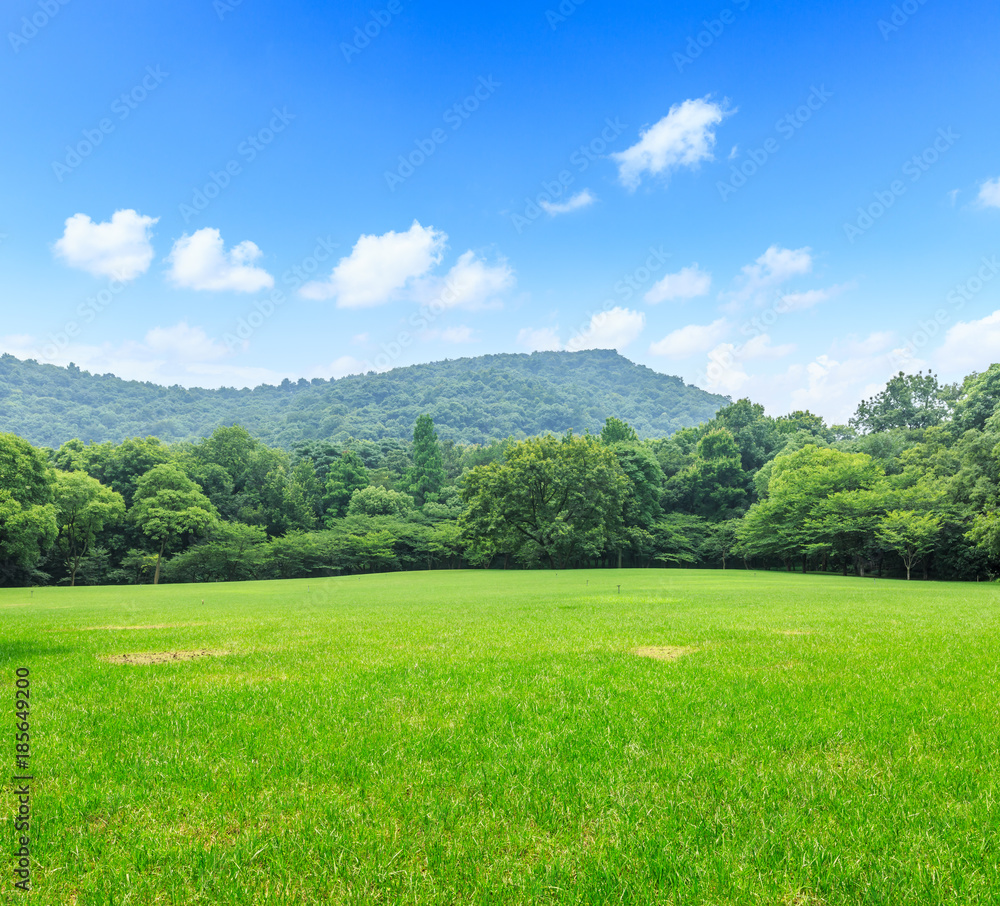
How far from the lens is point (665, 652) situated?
409 inches

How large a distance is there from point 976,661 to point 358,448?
100 m

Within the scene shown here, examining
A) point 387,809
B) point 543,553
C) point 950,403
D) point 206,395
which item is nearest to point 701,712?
point 387,809

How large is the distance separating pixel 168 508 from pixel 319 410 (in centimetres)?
10682

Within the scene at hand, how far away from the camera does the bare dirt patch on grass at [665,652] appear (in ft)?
32.5

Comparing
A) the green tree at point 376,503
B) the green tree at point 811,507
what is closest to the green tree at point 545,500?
the green tree at point 376,503

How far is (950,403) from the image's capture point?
72000 millimetres

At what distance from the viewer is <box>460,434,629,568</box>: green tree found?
201 ft

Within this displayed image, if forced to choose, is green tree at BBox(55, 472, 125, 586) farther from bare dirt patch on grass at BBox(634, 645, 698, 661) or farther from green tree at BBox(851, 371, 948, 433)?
green tree at BBox(851, 371, 948, 433)

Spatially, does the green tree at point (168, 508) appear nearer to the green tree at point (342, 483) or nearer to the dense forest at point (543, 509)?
the dense forest at point (543, 509)

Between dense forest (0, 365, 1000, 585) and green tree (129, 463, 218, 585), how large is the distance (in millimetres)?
176

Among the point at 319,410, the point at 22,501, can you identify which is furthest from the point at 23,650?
the point at 319,410

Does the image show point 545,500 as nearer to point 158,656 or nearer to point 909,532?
point 909,532

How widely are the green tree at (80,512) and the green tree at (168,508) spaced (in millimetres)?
2746

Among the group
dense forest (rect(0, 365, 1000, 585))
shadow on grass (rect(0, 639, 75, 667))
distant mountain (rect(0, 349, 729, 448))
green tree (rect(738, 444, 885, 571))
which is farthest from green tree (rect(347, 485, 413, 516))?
distant mountain (rect(0, 349, 729, 448))
